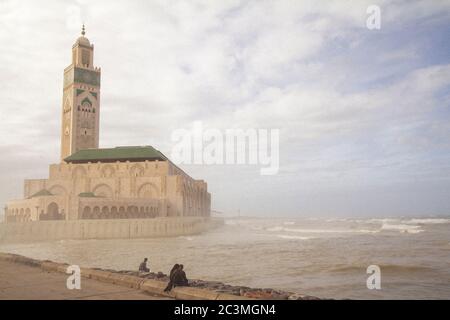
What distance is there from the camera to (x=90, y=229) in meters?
45.8

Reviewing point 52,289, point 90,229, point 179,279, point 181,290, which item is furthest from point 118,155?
point 181,290

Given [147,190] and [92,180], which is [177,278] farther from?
[92,180]

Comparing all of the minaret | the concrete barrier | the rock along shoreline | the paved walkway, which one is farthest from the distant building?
the rock along shoreline

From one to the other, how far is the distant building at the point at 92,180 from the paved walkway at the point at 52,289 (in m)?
39.3

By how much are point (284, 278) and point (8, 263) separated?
11.8m

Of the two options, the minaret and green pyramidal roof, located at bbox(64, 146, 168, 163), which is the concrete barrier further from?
the minaret

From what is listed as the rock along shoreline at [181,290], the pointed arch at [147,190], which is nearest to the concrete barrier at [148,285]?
the rock along shoreline at [181,290]

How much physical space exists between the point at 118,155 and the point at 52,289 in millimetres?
59477

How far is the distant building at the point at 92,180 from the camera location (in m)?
51.1

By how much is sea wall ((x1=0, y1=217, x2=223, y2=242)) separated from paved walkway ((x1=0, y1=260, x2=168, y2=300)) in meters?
34.0

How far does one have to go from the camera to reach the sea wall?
42.3 meters

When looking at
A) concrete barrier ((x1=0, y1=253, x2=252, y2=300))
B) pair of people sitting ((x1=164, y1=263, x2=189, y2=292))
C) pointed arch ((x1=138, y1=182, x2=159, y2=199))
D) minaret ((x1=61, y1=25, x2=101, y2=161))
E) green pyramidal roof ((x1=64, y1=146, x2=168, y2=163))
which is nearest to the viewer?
concrete barrier ((x1=0, y1=253, x2=252, y2=300))

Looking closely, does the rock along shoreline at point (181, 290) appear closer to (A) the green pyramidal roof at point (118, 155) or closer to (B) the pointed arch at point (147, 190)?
(B) the pointed arch at point (147, 190)
